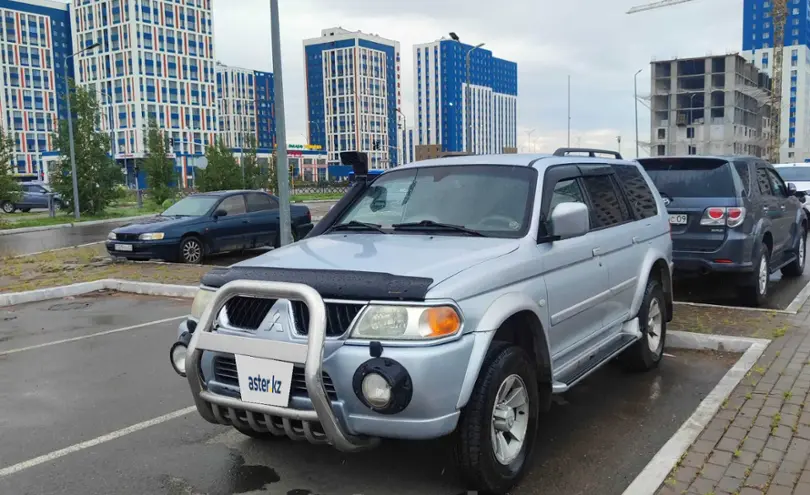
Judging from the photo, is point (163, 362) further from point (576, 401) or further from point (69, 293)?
point (69, 293)

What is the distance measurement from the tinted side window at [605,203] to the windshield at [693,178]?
3.34 metres

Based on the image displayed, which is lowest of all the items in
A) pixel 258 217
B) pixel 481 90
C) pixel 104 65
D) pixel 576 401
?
pixel 576 401

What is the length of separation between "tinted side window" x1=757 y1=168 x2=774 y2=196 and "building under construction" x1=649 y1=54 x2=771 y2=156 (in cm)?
10562

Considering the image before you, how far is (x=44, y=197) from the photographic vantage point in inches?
1617

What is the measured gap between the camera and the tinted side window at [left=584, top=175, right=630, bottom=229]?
17.3ft

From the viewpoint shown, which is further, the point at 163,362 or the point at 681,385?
the point at 163,362

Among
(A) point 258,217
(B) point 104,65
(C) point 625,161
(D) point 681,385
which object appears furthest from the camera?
(B) point 104,65

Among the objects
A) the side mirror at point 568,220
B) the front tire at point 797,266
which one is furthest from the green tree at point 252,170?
the side mirror at point 568,220

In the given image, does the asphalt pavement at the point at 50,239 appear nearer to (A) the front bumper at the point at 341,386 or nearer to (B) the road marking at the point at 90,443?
(B) the road marking at the point at 90,443

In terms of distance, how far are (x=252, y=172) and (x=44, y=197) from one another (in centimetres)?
1198

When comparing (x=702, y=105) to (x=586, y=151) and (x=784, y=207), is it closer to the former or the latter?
(x=784, y=207)

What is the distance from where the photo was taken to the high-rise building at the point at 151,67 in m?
135

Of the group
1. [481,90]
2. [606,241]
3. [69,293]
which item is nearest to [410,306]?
[606,241]

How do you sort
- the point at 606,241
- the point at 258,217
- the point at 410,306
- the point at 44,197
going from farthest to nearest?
1. the point at 44,197
2. the point at 258,217
3. the point at 606,241
4. the point at 410,306
